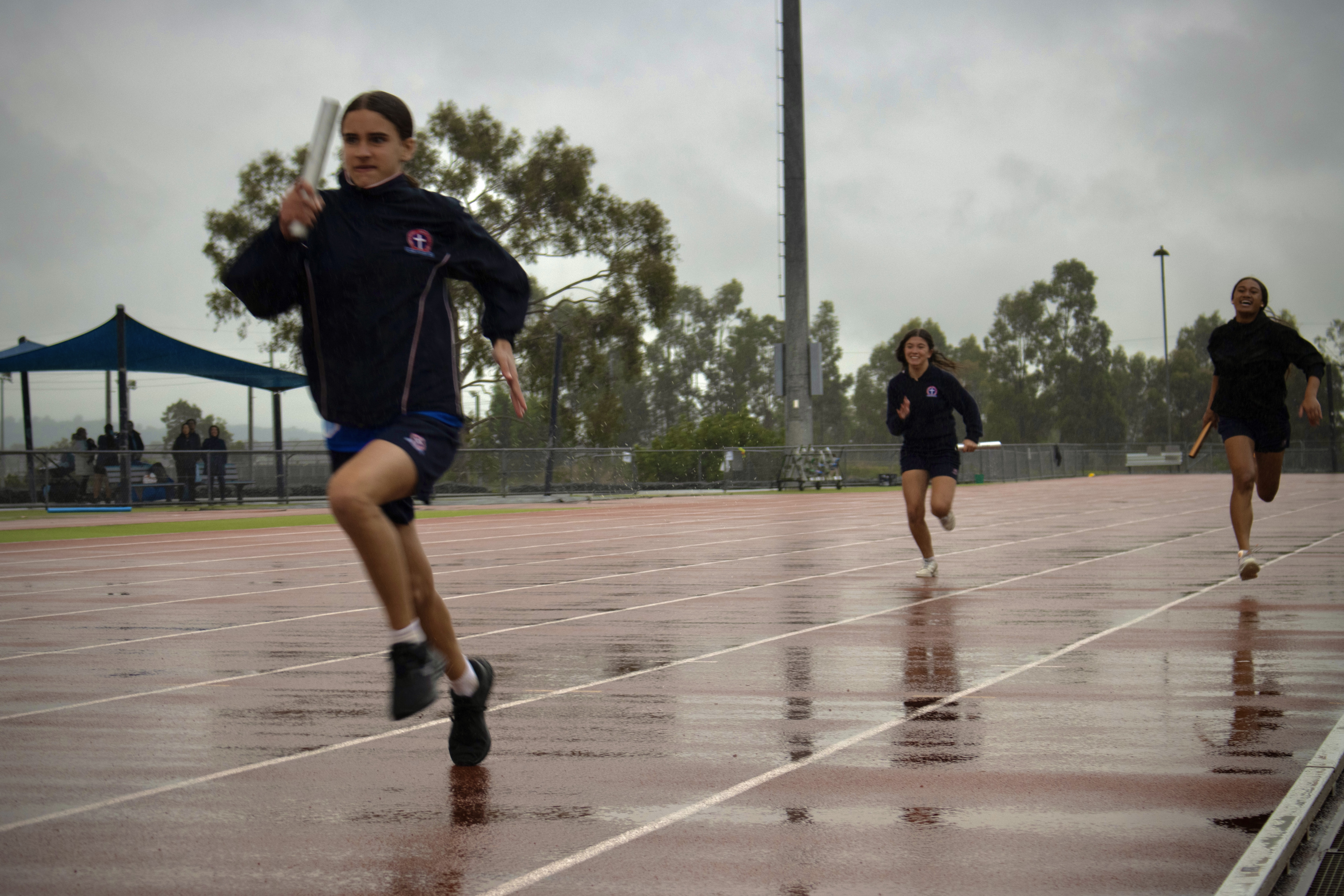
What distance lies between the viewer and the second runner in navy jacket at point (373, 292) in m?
3.89

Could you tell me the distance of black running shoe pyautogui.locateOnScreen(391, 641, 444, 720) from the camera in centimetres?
368

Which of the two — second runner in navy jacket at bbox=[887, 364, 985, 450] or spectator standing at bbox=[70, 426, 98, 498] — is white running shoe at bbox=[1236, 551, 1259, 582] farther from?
spectator standing at bbox=[70, 426, 98, 498]

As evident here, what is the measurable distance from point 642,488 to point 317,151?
3375 centimetres

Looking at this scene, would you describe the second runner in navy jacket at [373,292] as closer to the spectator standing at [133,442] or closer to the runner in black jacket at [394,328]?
the runner in black jacket at [394,328]

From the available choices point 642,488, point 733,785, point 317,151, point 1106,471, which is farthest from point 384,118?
point 1106,471

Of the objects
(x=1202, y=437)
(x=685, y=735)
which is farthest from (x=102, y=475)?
(x=685, y=735)

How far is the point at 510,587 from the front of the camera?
33.0 feet

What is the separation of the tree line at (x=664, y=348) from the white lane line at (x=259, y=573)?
4234 mm

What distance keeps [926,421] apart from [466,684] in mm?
7098

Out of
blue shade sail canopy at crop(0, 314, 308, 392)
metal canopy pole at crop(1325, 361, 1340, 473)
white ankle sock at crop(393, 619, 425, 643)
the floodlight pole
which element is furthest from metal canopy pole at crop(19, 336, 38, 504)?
metal canopy pole at crop(1325, 361, 1340, 473)

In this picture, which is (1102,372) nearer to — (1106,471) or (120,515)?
(1106,471)

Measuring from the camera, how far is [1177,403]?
336ft

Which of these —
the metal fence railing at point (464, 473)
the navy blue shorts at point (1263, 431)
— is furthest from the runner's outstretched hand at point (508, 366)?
A: the metal fence railing at point (464, 473)

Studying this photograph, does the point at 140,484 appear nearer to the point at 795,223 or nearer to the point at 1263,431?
the point at 795,223
